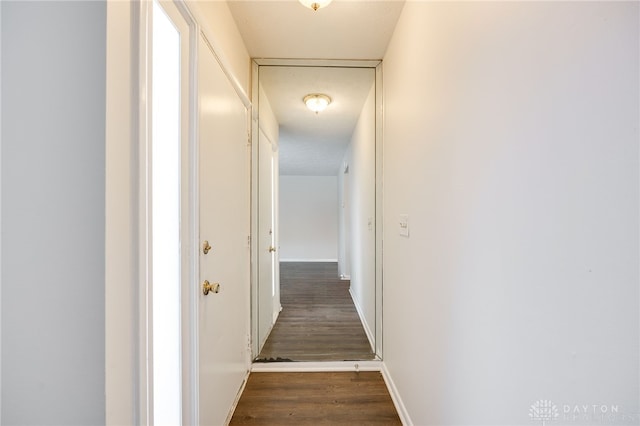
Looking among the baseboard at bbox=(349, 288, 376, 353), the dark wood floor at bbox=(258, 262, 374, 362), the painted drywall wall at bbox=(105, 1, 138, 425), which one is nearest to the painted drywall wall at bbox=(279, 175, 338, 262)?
the dark wood floor at bbox=(258, 262, 374, 362)

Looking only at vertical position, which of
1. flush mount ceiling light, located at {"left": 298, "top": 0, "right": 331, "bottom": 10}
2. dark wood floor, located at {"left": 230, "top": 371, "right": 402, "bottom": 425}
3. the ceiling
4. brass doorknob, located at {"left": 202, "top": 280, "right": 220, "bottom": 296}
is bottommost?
dark wood floor, located at {"left": 230, "top": 371, "right": 402, "bottom": 425}

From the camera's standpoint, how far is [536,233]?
63 cm

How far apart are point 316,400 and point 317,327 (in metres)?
1.08

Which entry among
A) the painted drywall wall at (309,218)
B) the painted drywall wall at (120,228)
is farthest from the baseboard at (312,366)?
the painted drywall wall at (309,218)

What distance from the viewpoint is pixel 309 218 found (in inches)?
298

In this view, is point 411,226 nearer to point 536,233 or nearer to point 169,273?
point 536,233

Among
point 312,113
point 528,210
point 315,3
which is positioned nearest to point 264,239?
point 312,113

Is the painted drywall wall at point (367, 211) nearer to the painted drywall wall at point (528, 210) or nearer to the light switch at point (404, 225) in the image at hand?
the light switch at point (404, 225)

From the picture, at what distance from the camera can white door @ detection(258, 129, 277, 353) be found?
7.48ft

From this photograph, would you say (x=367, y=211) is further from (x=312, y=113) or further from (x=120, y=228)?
(x=120, y=228)

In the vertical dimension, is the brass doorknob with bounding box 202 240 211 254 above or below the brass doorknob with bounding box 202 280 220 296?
above

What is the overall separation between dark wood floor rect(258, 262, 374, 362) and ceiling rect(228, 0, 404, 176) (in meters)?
2.39

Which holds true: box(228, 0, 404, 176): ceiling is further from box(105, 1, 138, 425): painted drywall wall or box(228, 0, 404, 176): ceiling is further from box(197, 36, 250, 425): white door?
box(105, 1, 138, 425): painted drywall wall

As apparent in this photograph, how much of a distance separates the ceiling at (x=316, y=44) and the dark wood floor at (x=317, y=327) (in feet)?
7.86
